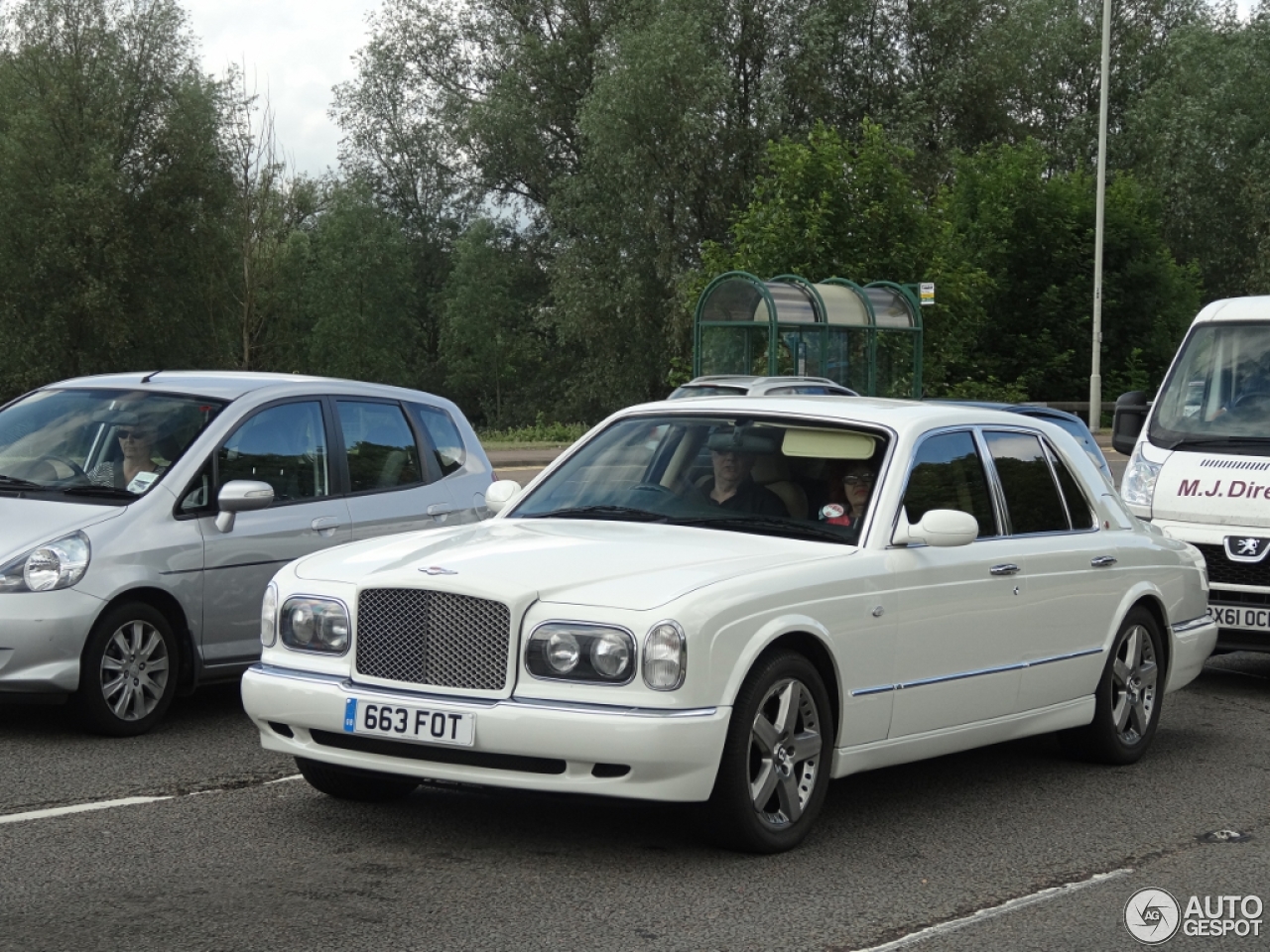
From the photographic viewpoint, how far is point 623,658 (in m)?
5.76

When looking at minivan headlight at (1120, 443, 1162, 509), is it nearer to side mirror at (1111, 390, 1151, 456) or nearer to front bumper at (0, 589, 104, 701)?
side mirror at (1111, 390, 1151, 456)

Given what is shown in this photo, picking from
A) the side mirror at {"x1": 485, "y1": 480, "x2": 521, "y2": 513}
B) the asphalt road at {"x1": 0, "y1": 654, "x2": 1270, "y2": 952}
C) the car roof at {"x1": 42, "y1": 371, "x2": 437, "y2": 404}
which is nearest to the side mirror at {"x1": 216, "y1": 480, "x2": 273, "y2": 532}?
the car roof at {"x1": 42, "y1": 371, "x2": 437, "y2": 404}

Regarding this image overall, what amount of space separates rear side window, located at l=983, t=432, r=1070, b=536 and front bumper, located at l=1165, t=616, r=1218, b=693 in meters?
1.04

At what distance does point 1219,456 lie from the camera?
1105cm

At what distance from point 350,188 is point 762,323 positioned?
44.2 meters

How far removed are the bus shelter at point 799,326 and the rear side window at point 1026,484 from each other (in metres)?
20.9

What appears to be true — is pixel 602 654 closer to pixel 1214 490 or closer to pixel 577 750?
pixel 577 750

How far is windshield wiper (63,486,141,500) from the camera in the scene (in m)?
8.61

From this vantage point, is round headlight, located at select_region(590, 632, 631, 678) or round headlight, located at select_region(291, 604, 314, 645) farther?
round headlight, located at select_region(291, 604, 314, 645)

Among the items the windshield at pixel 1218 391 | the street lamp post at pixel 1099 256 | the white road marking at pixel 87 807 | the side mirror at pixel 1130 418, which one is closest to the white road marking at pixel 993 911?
the white road marking at pixel 87 807

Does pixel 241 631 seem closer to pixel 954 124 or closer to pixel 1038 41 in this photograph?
pixel 954 124

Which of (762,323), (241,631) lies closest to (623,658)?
(241,631)
